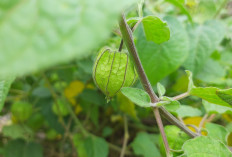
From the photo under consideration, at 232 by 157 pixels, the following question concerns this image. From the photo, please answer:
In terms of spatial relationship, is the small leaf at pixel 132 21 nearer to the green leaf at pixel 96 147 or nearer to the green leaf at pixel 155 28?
the green leaf at pixel 155 28

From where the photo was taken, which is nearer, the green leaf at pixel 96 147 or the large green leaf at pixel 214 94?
the large green leaf at pixel 214 94

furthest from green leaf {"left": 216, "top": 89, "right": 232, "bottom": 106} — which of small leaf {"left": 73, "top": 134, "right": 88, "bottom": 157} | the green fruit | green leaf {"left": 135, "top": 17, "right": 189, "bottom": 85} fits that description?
the green fruit

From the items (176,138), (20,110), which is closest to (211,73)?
(176,138)

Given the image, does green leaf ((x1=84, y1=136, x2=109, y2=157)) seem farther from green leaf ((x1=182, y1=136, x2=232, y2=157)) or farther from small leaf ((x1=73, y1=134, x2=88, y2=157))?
green leaf ((x1=182, y1=136, x2=232, y2=157))

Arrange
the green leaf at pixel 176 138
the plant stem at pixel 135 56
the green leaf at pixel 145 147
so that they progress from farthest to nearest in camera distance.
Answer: the green leaf at pixel 145 147 < the green leaf at pixel 176 138 < the plant stem at pixel 135 56

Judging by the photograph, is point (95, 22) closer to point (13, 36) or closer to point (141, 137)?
point (13, 36)

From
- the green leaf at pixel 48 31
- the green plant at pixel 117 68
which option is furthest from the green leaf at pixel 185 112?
the green leaf at pixel 48 31
